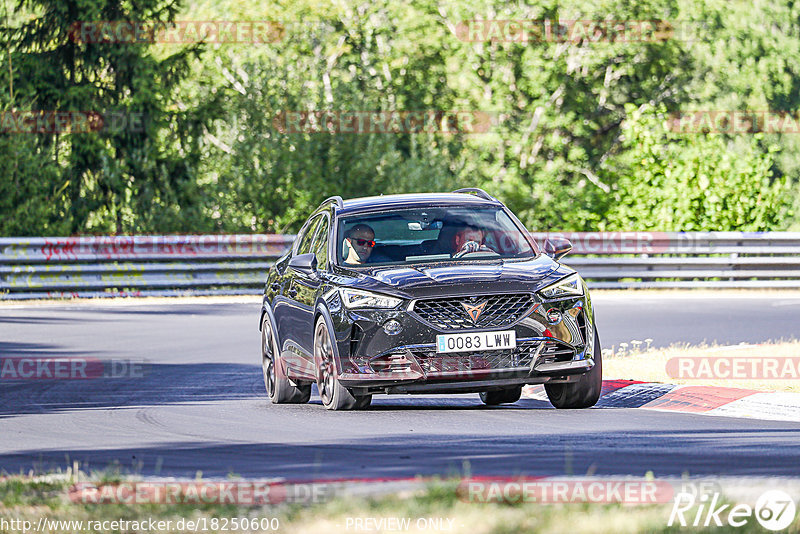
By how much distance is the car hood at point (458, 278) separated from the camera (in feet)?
34.7

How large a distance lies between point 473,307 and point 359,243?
5.36 feet

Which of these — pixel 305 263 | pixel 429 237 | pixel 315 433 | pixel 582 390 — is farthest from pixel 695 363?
pixel 315 433

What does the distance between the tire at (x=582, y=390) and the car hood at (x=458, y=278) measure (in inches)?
25.7

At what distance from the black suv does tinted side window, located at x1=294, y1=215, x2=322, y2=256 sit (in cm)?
90

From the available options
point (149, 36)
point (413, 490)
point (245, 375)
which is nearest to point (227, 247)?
point (149, 36)

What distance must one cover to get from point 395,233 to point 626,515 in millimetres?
6420

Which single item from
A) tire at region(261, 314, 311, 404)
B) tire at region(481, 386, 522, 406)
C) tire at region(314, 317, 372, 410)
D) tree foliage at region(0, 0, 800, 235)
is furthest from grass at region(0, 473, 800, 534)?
tree foliage at region(0, 0, 800, 235)

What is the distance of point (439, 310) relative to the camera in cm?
1055

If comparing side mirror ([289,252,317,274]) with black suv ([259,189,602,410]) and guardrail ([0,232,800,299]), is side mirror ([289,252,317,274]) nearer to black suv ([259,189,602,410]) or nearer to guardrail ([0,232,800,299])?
black suv ([259,189,602,410])

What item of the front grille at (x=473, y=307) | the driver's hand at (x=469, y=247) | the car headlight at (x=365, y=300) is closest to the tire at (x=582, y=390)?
the front grille at (x=473, y=307)

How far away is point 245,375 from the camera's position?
15500 millimetres

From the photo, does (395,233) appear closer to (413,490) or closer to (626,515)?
(413,490)

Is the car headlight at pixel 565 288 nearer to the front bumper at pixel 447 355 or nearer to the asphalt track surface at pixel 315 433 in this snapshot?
the front bumper at pixel 447 355

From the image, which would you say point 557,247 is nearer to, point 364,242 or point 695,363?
point 364,242
